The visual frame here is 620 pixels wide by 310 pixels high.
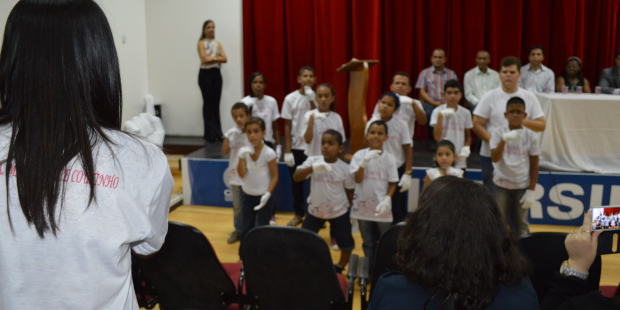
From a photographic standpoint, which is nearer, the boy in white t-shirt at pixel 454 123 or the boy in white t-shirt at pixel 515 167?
the boy in white t-shirt at pixel 515 167

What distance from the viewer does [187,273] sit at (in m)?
2.58

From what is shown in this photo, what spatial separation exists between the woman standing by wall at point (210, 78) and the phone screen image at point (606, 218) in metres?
5.55

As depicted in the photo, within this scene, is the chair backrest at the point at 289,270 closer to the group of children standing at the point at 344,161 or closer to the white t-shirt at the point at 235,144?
the group of children standing at the point at 344,161

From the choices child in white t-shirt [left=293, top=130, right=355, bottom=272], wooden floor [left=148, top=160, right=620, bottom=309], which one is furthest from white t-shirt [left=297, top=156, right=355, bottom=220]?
wooden floor [left=148, top=160, right=620, bottom=309]

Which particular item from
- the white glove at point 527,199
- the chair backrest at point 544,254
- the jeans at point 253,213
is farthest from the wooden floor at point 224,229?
the chair backrest at point 544,254

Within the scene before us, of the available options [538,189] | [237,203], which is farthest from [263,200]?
[538,189]

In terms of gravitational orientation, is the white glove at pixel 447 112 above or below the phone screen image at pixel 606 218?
above

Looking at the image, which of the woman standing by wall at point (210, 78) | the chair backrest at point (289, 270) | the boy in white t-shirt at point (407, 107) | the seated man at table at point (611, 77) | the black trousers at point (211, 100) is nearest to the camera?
the chair backrest at point (289, 270)

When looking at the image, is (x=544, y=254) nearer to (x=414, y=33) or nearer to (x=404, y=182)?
(x=404, y=182)

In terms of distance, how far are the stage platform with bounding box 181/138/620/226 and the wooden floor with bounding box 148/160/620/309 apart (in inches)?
3.5

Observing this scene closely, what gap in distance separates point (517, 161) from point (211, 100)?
414 cm

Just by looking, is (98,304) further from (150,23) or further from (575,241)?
(150,23)

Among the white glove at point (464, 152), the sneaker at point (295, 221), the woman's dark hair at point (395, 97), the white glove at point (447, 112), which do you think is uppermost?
the woman's dark hair at point (395, 97)

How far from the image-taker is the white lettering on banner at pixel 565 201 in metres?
4.90
